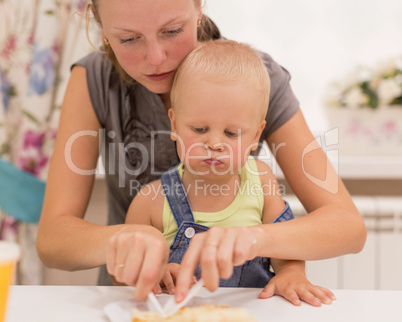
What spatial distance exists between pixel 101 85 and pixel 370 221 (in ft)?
3.54

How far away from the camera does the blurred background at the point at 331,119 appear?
1788 millimetres

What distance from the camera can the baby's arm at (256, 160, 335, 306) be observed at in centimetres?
81

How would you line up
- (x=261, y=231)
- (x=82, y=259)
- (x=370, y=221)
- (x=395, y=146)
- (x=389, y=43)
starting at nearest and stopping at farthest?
1. (x=261, y=231)
2. (x=82, y=259)
3. (x=370, y=221)
4. (x=395, y=146)
5. (x=389, y=43)

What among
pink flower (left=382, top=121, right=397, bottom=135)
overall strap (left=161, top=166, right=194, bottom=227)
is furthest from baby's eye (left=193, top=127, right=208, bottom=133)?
pink flower (left=382, top=121, right=397, bottom=135)

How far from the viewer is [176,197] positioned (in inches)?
44.2

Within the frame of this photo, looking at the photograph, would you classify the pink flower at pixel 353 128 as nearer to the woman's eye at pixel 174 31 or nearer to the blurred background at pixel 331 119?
the blurred background at pixel 331 119

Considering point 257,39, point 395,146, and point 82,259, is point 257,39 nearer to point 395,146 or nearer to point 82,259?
point 395,146

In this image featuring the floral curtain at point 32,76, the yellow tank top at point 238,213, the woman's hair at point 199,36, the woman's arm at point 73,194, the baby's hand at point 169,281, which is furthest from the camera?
the floral curtain at point 32,76

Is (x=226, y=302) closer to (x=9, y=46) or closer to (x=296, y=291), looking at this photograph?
(x=296, y=291)

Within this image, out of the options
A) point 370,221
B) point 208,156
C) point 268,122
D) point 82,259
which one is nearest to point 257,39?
point 370,221

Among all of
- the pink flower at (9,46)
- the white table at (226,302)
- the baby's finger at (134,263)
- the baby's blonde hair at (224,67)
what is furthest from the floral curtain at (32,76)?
the baby's finger at (134,263)

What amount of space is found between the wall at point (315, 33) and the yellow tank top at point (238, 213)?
111 cm

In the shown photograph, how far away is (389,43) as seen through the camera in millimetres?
2178

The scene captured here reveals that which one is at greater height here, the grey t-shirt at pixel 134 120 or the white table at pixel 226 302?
the grey t-shirt at pixel 134 120
